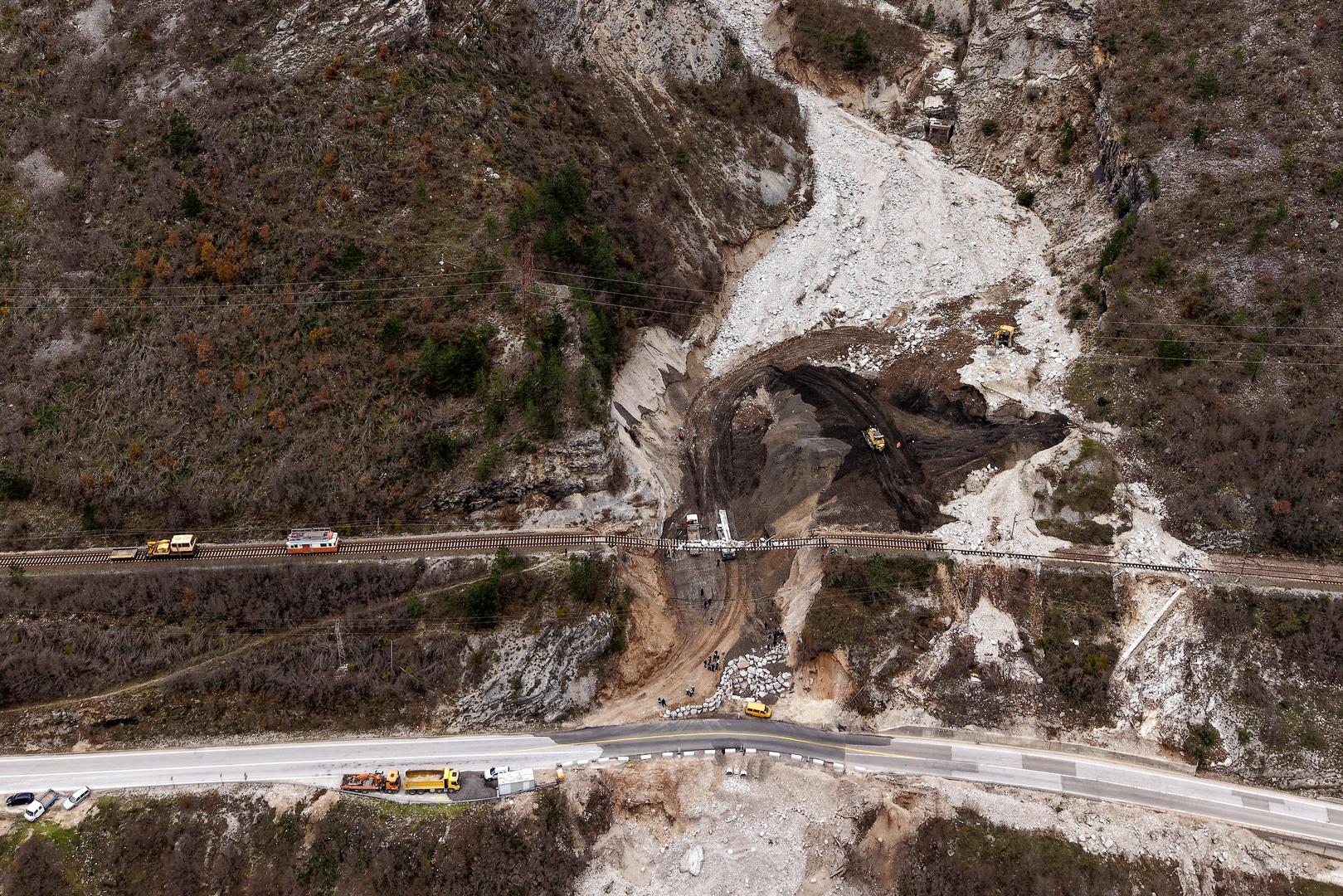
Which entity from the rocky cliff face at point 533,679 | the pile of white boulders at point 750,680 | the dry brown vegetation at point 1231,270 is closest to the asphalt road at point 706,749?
the pile of white boulders at point 750,680

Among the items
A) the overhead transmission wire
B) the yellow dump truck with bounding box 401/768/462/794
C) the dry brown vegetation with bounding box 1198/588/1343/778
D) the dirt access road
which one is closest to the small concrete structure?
the yellow dump truck with bounding box 401/768/462/794

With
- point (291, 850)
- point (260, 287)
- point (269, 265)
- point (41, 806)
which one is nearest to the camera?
point (291, 850)

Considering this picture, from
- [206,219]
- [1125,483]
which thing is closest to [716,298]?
[1125,483]

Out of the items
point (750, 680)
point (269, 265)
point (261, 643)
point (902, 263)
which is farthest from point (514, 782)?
point (902, 263)

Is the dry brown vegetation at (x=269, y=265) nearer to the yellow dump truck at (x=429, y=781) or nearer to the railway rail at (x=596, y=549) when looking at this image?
the railway rail at (x=596, y=549)

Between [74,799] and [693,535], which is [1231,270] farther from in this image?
[74,799]

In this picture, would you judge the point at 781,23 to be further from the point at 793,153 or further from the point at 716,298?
the point at 716,298

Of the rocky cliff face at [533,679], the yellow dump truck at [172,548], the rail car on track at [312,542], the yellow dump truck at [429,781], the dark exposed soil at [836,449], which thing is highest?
the dark exposed soil at [836,449]
